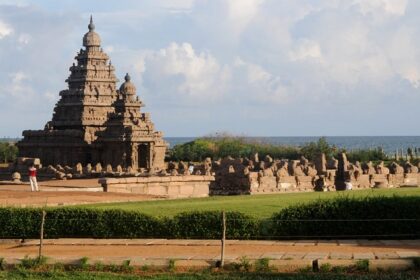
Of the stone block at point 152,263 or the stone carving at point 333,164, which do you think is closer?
the stone block at point 152,263

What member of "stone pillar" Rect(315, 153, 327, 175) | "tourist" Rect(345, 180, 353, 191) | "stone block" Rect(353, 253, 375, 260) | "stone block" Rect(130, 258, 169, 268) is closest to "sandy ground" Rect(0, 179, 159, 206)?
"stone block" Rect(130, 258, 169, 268)

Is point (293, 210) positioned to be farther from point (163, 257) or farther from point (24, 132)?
point (24, 132)

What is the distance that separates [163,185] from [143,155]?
2213 cm

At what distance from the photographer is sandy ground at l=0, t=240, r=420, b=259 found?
56.1 ft

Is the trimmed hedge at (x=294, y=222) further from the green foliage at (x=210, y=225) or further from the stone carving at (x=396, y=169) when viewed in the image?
the stone carving at (x=396, y=169)

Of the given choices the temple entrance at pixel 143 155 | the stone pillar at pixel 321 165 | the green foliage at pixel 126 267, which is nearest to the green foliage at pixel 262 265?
the green foliage at pixel 126 267

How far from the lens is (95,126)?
60.8 metres

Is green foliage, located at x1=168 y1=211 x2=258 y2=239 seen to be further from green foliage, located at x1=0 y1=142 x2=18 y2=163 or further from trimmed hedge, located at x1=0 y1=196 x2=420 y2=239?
green foliage, located at x1=0 y1=142 x2=18 y2=163

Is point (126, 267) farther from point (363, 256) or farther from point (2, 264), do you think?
point (363, 256)

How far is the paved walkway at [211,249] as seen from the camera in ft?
54.7

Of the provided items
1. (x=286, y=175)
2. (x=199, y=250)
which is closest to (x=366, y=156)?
(x=286, y=175)

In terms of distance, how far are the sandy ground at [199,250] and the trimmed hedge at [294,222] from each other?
56 cm

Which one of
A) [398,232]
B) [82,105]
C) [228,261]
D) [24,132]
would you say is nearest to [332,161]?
[82,105]

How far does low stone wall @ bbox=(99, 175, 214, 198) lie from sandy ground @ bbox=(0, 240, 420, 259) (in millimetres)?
14444
